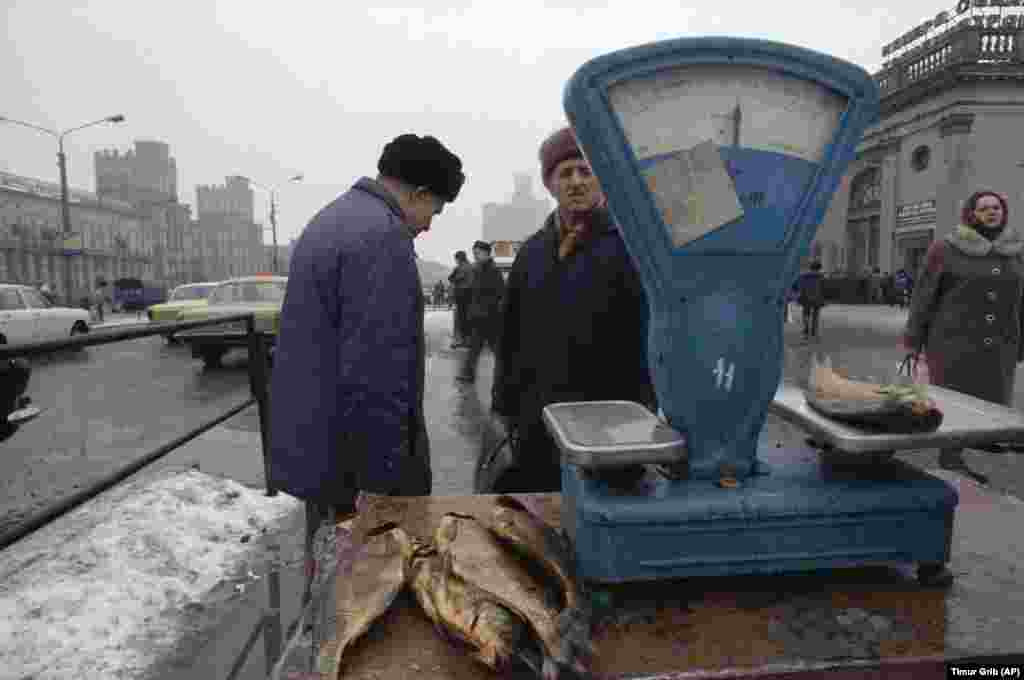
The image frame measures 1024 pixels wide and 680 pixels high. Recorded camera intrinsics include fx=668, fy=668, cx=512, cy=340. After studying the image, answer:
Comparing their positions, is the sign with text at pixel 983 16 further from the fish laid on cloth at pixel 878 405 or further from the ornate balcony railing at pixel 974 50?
the fish laid on cloth at pixel 878 405

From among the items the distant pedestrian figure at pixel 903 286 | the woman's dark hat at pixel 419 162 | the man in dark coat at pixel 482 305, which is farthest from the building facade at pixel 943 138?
the woman's dark hat at pixel 419 162

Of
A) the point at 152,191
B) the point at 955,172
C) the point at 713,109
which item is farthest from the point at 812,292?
the point at 152,191

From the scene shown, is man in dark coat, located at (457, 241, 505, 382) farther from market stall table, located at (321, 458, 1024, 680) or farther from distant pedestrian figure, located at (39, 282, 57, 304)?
distant pedestrian figure, located at (39, 282, 57, 304)

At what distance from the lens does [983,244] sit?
4047mm

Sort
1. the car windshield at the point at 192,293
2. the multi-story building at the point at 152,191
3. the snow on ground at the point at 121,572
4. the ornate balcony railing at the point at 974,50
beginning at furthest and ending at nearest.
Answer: the multi-story building at the point at 152,191 < the ornate balcony railing at the point at 974,50 < the car windshield at the point at 192,293 < the snow on ground at the point at 121,572

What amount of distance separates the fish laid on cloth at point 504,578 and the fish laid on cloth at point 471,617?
1 centimetres

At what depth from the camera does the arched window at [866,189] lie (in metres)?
30.2

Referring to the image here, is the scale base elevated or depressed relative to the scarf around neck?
depressed

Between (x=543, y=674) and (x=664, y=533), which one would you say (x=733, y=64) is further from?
(x=543, y=674)

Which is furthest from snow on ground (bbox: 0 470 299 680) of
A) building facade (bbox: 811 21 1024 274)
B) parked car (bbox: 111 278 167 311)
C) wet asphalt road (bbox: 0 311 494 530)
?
parked car (bbox: 111 278 167 311)

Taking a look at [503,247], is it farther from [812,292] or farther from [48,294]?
[812,292]

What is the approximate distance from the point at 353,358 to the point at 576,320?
770 mm

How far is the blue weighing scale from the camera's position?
1.16 metres

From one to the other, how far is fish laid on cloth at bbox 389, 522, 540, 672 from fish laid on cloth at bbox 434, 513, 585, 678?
0.6 inches
